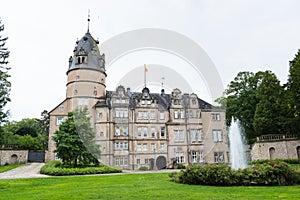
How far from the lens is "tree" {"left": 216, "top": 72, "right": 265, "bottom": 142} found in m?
47.7

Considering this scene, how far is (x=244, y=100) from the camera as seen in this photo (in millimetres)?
48656

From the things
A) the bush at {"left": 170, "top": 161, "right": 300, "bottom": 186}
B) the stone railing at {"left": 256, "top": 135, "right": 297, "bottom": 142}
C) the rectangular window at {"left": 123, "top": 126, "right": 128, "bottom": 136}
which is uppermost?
the rectangular window at {"left": 123, "top": 126, "right": 128, "bottom": 136}

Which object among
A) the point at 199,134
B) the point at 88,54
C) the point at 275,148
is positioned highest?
the point at 88,54

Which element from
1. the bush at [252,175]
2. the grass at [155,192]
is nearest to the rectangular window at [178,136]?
the bush at [252,175]

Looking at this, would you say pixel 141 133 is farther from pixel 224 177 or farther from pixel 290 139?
pixel 224 177

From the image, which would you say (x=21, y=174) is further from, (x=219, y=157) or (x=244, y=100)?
(x=244, y=100)

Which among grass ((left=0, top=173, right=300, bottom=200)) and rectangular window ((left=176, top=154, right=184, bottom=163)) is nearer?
grass ((left=0, top=173, right=300, bottom=200))

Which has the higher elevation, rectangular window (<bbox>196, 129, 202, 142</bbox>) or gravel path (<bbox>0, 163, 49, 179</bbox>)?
rectangular window (<bbox>196, 129, 202, 142</bbox>)

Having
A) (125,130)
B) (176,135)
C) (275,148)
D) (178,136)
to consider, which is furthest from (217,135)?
(125,130)

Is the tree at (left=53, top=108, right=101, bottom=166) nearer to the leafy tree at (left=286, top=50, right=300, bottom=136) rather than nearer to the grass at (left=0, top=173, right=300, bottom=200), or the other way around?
the grass at (left=0, top=173, right=300, bottom=200)

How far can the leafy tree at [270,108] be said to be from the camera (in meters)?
40.1

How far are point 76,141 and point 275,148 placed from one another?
2834 cm

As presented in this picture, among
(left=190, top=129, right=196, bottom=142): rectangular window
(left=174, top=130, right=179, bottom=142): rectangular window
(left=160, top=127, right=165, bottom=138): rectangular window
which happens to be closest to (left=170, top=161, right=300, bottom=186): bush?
(left=160, top=127, right=165, bottom=138): rectangular window

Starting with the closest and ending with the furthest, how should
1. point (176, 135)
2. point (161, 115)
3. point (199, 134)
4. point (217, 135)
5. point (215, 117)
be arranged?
1. point (176, 135)
2. point (161, 115)
3. point (199, 134)
4. point (217, 135)
5. point (215, 117)
